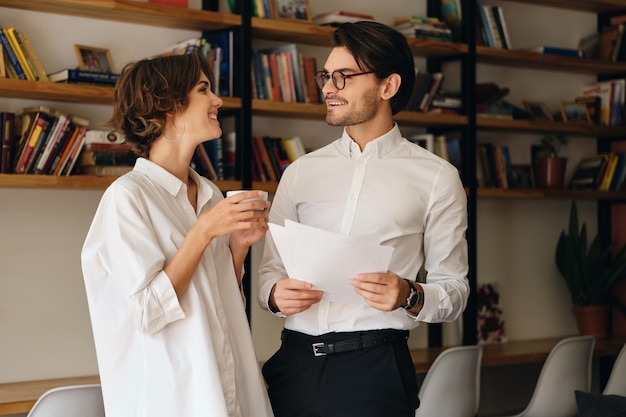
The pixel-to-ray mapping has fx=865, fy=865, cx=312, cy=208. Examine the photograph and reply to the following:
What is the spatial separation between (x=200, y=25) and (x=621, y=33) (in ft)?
8.94

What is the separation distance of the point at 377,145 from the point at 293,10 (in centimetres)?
178

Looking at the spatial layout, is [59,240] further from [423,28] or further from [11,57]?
[423,28]

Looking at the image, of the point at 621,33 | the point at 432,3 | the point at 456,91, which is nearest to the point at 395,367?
the point at 456,91

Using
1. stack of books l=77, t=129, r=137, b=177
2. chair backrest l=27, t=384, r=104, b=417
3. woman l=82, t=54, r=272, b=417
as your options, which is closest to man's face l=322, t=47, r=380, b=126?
woman l=82, t=54, r=272, b=417

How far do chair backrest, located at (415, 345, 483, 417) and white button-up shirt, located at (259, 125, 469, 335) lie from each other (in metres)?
1.13

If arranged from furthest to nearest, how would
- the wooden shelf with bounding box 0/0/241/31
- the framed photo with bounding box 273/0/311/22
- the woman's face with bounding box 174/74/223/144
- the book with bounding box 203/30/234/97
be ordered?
1. the framed photo with bounding box 273/0/311/22
2. the book with bounding box 203/30/234/97
3. the wooden shelf with bounding box 0/0/241/31
4. the woman's face with bounding box 174/74/223/144

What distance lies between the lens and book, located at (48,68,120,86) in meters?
3.58

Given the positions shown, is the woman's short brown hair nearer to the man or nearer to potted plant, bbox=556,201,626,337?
the man

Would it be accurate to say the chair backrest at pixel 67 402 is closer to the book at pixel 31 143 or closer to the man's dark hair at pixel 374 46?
the book at pixel 31 143

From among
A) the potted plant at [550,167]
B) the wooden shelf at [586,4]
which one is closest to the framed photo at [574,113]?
the potted plant at [550,167]

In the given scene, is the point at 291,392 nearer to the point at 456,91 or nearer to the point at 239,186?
the point at 239,186

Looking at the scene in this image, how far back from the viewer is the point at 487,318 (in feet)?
16.5

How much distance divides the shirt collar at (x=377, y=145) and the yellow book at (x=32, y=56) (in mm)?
1560

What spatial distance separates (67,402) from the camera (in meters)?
2.66
